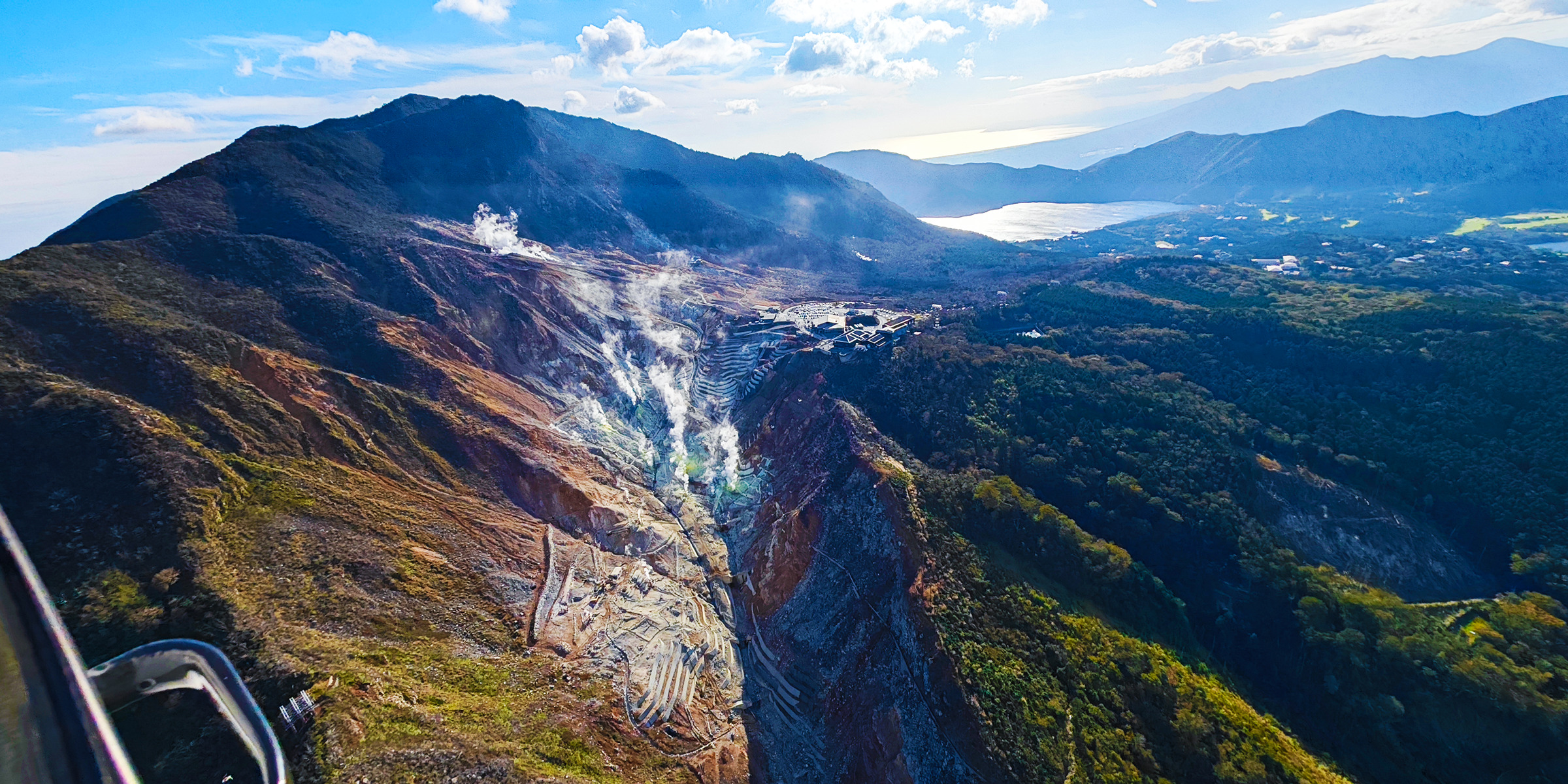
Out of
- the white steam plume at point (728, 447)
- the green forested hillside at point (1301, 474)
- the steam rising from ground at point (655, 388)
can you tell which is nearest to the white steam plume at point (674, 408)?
the steam rising from ground at point (655, 388)

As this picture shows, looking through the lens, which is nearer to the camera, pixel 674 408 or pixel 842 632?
pixel 842 632

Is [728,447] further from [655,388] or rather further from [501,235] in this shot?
[501,235]

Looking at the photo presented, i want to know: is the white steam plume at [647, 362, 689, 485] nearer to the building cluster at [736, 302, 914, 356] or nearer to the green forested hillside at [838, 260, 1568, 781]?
the building cluster at [736, 302, 914, 356]

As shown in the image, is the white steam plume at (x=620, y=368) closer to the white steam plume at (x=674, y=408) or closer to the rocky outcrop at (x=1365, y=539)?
the white steam plume at (x=674, y=408)

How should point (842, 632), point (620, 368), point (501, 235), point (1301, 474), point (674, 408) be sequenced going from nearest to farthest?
point (842, 632) < point (1301, 474) < point (674, 408) < point (620, 368) < point (501, 235)

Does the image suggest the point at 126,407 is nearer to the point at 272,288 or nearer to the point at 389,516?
the point at 389,516

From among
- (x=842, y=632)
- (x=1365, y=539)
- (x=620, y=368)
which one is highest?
(x=620, y=368)

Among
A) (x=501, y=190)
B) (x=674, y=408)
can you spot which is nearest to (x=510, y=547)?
(x=674, y=408)

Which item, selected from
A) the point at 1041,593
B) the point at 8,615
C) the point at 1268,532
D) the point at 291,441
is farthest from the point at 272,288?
the point at 1268,532
